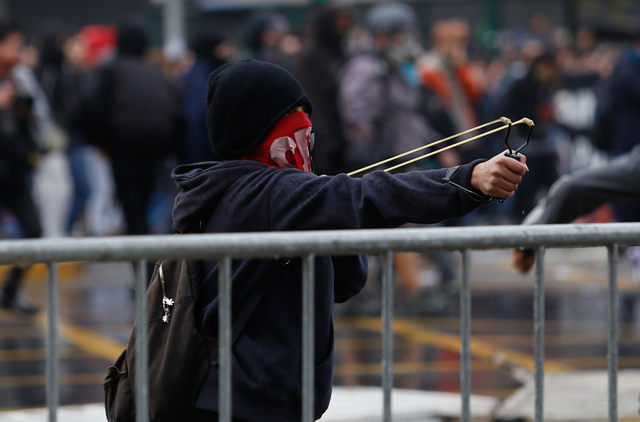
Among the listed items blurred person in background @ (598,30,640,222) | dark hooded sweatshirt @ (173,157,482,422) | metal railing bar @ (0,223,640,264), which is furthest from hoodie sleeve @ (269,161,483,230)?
blurred person in background @ (598,30,640,222)

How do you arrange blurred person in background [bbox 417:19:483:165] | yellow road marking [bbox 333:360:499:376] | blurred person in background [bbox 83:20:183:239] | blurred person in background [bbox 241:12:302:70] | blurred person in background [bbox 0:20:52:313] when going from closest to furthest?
yellow road marking [bbox 333:360:499:376] < blurred person in background [bbox 0:20:52:313] < blurred person in background [bbox 83:20:183:239] < blurred person in background [bbox 417:19:483:165] < blurred person in background [bbox 241:12:302:70]

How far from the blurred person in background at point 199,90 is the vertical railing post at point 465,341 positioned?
6165 millimetres

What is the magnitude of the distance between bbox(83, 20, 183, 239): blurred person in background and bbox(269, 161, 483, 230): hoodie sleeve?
19.9ft

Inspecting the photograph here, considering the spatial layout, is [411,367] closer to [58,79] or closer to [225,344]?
[225,344]

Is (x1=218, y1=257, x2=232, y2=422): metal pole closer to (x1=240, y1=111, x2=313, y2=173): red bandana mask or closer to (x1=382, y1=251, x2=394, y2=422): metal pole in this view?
(x1=382, y1=251, x2=394, y2=422): metal pole

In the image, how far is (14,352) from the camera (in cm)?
680

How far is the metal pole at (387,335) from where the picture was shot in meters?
2.39

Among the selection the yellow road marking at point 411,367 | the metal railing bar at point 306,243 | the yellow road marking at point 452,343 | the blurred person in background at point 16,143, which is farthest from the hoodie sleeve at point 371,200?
the blurred person in background at point 16,143

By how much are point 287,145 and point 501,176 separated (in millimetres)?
609

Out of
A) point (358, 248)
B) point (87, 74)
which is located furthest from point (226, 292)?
point (87, 74)

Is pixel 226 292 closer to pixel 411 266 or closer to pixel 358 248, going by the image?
pixel 358 248

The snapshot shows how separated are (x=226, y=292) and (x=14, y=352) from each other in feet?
16.0

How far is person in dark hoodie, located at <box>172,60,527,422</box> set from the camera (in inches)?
99.3

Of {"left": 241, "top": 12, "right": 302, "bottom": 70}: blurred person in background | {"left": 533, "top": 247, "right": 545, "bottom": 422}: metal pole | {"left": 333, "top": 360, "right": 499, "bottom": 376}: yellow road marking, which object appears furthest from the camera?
{"left": 241, "top": 12, "right": 302, "bottom": 70}: blurred person in background
